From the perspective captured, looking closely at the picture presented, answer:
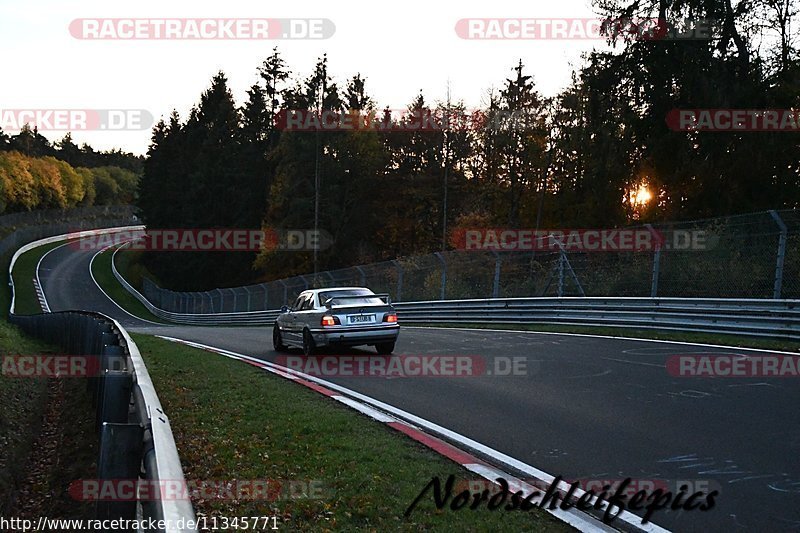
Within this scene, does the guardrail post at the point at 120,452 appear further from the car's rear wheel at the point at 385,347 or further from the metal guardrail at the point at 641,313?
the car's rear wheel at the point at 385,347

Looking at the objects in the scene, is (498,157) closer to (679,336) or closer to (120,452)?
(679,336)

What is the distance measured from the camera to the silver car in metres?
15.6

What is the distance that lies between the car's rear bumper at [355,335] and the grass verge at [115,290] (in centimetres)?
5072

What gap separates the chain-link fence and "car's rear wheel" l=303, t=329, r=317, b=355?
762 cm

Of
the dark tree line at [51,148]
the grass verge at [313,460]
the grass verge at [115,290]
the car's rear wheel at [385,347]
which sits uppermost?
the dark tree line at [51,148]

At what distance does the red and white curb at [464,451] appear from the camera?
16.3 feet

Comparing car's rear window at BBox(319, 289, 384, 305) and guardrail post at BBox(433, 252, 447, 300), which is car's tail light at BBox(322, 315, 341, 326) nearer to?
car's rear window at BBox(319, 289, 384, 305)

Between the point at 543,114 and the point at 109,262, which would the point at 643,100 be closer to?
the point at 543,114

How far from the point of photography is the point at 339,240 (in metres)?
64.8

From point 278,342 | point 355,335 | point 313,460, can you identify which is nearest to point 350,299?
point 355,335

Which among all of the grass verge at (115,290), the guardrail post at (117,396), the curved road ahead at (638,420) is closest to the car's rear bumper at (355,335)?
the curved road ahead at (638,420)

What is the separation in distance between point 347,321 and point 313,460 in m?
9.02

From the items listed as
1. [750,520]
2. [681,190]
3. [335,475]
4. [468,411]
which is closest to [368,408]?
[468,411]

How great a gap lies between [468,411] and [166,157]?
3860 inches
